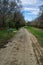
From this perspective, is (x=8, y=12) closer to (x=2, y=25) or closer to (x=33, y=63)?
(x=2, y=25)

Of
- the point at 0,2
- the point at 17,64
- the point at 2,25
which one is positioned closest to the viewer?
the point at 17,64

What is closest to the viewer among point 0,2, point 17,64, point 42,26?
point 17,64

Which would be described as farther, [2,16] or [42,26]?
[42,26]

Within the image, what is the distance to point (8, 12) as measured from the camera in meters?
59.2

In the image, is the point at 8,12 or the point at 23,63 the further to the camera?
the point at 8,12

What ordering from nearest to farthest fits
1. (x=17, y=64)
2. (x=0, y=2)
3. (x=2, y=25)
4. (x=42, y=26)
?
(x=17, y=64) → (x=0, y=2) → (x=2, y=25) → (x=42, y=26)

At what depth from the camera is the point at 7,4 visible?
58094 mm

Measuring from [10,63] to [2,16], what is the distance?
50.5 metres

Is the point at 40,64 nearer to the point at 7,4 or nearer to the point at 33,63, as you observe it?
the point at 33,63

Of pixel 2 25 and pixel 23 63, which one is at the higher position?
pixel 23 63

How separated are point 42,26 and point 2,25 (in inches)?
1612

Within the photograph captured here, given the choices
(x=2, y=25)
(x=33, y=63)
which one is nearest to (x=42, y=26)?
(x=2, y=25)

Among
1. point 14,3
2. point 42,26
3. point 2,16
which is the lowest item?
point 42,26

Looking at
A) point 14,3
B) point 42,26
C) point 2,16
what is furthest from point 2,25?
point 42,26
